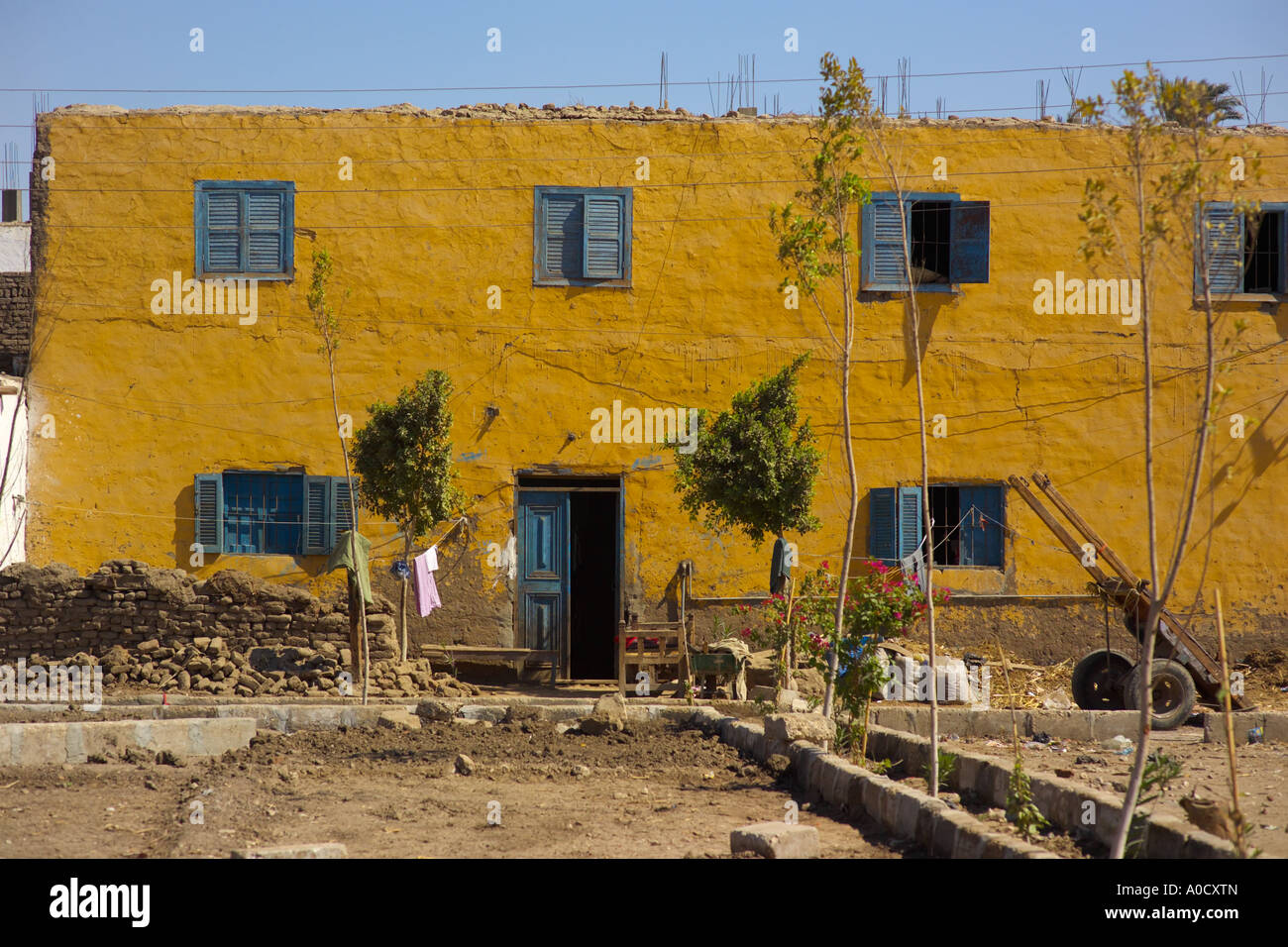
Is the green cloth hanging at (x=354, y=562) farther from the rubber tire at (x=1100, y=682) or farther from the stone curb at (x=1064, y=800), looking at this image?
the rubber tire at (x=1100, y=682)

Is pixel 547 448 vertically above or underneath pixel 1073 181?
underneath

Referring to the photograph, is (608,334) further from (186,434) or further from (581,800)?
(581,800)

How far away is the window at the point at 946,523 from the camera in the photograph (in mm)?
15719

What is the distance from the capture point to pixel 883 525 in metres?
15.8

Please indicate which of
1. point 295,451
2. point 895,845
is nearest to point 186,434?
point 295,451

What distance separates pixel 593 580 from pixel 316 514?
4453 millimetres

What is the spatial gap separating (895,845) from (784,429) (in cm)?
706

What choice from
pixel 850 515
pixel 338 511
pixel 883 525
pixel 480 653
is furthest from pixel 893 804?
pixel 338 511

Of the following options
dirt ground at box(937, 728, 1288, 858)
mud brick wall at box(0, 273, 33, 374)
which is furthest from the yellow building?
dirt ground at box(937, 728, 1288, 858)

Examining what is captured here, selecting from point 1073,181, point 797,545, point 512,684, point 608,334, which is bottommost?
point 512,684

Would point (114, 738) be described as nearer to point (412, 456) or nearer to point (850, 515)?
point (412, 456)

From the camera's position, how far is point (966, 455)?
1605cm

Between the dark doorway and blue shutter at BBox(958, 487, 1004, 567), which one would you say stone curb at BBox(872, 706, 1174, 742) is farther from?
the dark doorway

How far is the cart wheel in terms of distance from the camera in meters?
12.4
